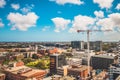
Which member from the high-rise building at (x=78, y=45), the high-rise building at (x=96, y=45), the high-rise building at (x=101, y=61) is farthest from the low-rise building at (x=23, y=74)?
the high-rise building at (x=78, y=45)

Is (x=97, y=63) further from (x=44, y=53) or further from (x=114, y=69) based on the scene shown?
(x=44, y=53)

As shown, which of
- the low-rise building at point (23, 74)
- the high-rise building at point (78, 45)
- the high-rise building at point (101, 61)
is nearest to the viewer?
the low-rise building at point (23, 74)

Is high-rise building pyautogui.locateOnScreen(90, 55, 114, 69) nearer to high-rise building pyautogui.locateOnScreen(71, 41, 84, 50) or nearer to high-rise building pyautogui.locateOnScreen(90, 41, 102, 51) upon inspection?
high-rise building pyautogui.locateOnScreen(90, 41, 102, 51)

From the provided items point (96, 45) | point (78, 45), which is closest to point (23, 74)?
point (96, 45)

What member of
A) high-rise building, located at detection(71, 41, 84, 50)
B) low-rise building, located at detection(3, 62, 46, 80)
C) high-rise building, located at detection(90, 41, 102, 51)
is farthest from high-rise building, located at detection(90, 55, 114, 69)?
high-rise building, located at detection(71, 41, 84, 50)

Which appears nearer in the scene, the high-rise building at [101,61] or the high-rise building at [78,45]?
the high-rise building at [101,61]

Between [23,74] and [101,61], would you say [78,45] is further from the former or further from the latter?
[23,74]

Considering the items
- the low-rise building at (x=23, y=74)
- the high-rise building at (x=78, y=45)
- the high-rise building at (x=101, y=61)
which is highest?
the high-rise building at (x=78, y=45)

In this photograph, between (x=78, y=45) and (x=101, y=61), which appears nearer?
(x=101, y=61)

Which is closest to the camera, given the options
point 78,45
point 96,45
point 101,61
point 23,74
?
point 23,74

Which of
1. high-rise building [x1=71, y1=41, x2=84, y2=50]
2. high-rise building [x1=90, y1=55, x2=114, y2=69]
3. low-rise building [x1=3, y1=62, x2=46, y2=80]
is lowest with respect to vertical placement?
low-rise building [x1=3, y1=62, x2=46, y2=80]

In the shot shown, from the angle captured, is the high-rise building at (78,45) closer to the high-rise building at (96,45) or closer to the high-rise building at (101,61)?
the high-rise building at (96,45)

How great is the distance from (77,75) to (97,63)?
1134cm

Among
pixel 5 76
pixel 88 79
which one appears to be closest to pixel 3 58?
pixel 5 76
